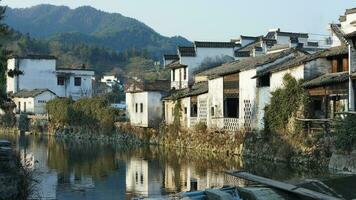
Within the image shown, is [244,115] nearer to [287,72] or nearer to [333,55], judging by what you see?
[287,72]

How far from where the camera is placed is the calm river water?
27075 mm

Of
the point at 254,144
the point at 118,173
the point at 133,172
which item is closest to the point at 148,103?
the point at 254,144

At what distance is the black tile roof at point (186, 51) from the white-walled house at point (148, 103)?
134 inches

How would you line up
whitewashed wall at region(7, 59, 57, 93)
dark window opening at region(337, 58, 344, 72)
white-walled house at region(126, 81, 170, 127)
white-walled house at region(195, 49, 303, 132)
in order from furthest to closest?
whitewashed wall at region(7, 59, 57, 93)
white-walled house at region(126, 81, 170, 127)
white-walled house at region(195, 49, 303, 132)
dark window opening at region(337, 58, 344, 72)

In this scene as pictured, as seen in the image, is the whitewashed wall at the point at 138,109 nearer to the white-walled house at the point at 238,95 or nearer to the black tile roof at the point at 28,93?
the white-walled house at the point at 238,95

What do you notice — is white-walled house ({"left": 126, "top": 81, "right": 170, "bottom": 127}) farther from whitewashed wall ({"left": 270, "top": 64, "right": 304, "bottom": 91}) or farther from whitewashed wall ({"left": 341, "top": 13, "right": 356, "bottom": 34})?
whitewashed wall ({"left": 270, "top": 64, "right": 304, "bottom": 91})

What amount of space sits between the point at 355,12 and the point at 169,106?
19322mm

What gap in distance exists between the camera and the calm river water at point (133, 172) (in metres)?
27.1

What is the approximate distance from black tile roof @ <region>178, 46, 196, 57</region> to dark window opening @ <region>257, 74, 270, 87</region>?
1788 centimetres

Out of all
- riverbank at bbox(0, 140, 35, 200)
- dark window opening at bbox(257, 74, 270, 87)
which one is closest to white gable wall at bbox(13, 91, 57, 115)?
dark window opening at bbox(257, 74, 270, 87)

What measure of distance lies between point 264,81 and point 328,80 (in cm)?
811

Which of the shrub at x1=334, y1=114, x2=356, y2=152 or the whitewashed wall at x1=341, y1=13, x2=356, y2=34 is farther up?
the whitewashed wall at x1=341, y1=13, x2=356, y2=34

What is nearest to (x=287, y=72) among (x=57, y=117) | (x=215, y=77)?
(x=215, y=77)

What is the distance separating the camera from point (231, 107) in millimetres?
48375
